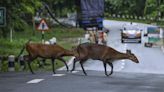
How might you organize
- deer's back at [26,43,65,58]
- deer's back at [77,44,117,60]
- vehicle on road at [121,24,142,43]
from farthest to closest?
vehicle on road at [121,24,142,43] → deer's back at [26,43,65,58] → deer's back at [77,44,117,60]

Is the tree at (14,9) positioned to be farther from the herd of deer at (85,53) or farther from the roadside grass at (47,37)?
the herd of deer at (85,53)

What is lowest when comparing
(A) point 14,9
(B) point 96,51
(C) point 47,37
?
(C) point 47,37

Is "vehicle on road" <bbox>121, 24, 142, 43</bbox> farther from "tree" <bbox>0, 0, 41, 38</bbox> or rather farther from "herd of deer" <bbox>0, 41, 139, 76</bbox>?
"herd of deer" <bbox>0, 41, 139, 76</bbox>

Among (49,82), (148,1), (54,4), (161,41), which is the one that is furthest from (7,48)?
(148,1)

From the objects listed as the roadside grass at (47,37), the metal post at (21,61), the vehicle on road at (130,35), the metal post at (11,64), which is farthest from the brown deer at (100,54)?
the vehicle on road at (130,35)

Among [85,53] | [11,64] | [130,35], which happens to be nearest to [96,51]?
[85,53]

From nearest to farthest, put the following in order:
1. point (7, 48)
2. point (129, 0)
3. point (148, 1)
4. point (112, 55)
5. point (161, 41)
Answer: point (112, 55), point (7, 48), point (161, 41), point (148, 1), point (129, 0)

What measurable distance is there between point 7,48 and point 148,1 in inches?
2772

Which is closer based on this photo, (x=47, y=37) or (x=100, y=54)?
(x=100, y=54)

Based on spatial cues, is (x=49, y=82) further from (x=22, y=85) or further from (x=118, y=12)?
(x=118, y=12)

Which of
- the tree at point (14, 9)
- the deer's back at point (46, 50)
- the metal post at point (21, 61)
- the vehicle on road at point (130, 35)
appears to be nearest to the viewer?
the deer's back at point (46, 50)

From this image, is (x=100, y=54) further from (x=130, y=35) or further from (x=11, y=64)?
(x=130, y=35)

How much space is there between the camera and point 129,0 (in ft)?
390

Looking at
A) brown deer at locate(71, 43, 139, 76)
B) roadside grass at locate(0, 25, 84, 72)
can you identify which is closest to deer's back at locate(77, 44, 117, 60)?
brown deer at locate(71, 43, 139, 76)
